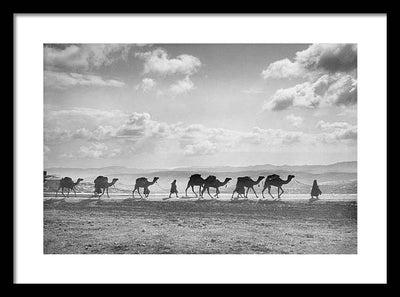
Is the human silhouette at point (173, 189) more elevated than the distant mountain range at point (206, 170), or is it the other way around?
the distant mountain range at point (206, 170)

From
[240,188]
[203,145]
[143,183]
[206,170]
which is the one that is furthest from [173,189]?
[240,188]

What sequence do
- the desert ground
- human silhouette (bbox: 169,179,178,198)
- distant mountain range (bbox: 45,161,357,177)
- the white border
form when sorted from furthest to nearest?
1. human silhouette (bbox: 169,179,178,198)
2. distant mountain range (bbox: 45,161,357,177)
3. the desert ground
4. the white border

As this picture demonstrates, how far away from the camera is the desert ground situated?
8062 mm

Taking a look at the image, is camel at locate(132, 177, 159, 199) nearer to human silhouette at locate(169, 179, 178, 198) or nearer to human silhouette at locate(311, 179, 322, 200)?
human silhouette at locate(169, 179, 178, 198)

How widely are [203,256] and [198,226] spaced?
0.45 metres

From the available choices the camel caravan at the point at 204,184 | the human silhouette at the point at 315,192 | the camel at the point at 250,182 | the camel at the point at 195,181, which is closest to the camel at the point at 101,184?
the camel caravan at the point at 204,184

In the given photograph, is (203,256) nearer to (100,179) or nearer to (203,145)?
(203,145)

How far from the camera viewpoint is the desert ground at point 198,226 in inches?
317

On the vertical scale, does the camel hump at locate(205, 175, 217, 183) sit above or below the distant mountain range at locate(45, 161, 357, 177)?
below

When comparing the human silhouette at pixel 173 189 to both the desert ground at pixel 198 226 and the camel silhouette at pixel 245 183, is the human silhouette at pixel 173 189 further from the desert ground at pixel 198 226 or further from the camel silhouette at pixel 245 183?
the camel silhouette at pixel 245 183

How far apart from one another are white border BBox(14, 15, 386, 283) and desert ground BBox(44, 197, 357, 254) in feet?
0.39

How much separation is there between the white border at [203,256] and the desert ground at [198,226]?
0.39 ft

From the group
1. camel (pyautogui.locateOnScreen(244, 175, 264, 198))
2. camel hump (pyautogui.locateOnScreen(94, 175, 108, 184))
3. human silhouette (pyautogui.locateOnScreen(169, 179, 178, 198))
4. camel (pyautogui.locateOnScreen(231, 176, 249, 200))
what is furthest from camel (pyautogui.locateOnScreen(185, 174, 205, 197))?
camel hump (pyautogui.locateOnScreen(94, 175, 108, 184))

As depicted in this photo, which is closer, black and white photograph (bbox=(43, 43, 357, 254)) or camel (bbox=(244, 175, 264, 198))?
black and white photograph (bbox=(43, 43, 357, 254))
